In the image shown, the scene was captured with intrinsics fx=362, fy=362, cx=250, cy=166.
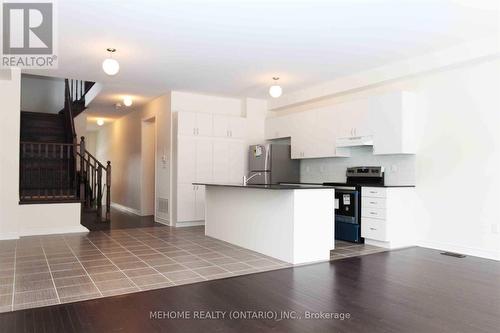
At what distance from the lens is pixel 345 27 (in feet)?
13.5

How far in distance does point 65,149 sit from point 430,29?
22.3 feet

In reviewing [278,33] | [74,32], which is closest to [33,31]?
[74,32]

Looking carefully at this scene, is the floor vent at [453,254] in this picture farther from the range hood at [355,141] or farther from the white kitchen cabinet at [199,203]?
the white kitchen cabinet at [199,203]

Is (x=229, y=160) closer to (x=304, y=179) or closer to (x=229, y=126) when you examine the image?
(x=229, y=126)

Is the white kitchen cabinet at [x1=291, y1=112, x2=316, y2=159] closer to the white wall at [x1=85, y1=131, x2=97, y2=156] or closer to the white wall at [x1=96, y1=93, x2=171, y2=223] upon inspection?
the white wall at [x1=96, y1=93, x2=171, y2=223]

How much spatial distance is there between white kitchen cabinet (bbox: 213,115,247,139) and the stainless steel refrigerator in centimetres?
49

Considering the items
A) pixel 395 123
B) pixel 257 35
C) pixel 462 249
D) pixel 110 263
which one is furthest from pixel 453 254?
pixel 110 263

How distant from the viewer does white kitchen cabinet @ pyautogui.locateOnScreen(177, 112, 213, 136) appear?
720 cm

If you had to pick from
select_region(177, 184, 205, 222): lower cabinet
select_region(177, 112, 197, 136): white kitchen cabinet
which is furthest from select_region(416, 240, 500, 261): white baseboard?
select_region(177, 112, 197, 136): white kitchen cabinet

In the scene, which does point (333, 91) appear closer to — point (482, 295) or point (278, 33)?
point (278, 33)

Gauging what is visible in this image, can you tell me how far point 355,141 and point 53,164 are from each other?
574 cm

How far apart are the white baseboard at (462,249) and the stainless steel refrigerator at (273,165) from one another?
115 inches

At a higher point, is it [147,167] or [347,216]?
[147,167]

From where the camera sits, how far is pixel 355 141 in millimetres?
5961
